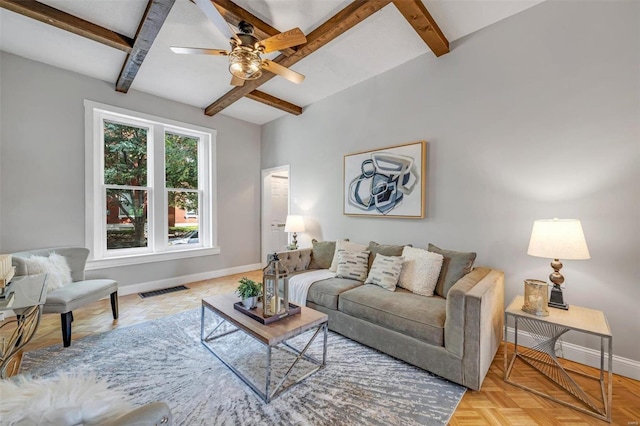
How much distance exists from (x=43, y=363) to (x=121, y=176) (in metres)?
2.64

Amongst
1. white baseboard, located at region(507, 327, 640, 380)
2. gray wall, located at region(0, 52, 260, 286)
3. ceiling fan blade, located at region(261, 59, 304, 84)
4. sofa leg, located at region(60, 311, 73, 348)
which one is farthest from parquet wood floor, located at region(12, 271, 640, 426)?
ceiling fan blade, located at region(261, 59, 304, 84)

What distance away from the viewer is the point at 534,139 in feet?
7.98

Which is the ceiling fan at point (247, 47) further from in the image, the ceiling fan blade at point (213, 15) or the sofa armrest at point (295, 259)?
the sofa armrest at point (295, 259)

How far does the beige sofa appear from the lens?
1875 millimetres

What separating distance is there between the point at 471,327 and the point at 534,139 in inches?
71.2

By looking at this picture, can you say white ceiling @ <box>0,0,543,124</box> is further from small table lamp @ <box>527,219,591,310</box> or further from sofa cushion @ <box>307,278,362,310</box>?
sofa cushion @ <box>307,278,362,310</box>

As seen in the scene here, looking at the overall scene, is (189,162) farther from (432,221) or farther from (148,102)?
(432,221)

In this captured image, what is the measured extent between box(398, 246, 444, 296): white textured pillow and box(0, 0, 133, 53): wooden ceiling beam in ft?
12.2

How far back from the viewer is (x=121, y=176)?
4.01 m

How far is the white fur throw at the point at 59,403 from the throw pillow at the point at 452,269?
2.49 meters

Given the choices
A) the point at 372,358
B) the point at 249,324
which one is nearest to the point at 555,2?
the point at 372,358

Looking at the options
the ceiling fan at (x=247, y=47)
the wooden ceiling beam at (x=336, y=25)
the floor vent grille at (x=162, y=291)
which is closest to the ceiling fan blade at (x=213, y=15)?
the ceiling fan at (x=247, y=47)

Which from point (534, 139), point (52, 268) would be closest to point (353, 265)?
point (534, 139)

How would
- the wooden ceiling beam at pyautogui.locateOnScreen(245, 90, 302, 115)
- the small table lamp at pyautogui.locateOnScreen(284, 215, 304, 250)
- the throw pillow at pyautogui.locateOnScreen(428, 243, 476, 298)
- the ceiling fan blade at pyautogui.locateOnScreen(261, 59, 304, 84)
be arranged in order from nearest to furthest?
the ceiling fan blade at pyautogui.locateOnScreen(261, 59, 304, 84) < the throw pillow at pyautogui.locateOnScreen(428, 243, 476, 298) < the wooden ceiling beam at pyautogui.locateOnScreen(245, 90, 302, 115) < the small table lamp at pyautogui.locateOnScreen(284, 215, 304, 250)
